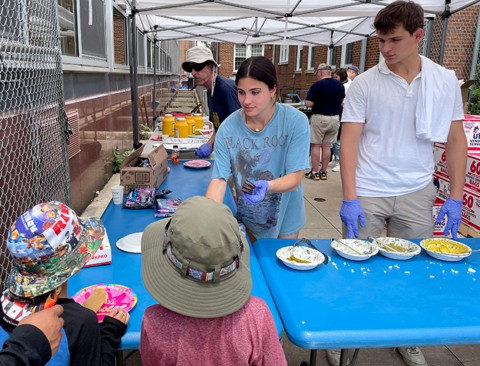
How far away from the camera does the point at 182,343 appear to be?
1138 mm

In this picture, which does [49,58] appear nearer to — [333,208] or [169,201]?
[169,201]

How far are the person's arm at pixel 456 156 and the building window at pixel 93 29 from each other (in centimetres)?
388

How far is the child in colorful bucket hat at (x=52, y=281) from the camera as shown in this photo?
1212mm

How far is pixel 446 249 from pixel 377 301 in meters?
0.71

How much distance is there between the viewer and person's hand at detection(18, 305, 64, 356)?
1105mm

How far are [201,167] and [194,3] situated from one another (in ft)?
9.43

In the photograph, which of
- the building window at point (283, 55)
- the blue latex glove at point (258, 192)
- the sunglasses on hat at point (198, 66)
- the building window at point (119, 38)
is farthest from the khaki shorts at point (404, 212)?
the building window at point (283, 55)

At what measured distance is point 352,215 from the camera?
7.51ft

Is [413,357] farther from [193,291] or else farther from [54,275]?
[54,275]

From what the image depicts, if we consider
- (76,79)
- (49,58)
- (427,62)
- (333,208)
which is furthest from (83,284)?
(333,208)

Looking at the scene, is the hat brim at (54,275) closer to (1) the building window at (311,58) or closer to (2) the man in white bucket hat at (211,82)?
(2) the man in white bucket hat at (211,82)

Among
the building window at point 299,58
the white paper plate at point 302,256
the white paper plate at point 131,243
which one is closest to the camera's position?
the white paper plate at point 302,256

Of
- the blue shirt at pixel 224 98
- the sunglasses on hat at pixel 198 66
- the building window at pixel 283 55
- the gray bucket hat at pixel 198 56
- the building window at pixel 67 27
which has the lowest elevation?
the blue shirt at pixel 224 98

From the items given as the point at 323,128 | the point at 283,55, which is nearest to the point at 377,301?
the point at 323,128
